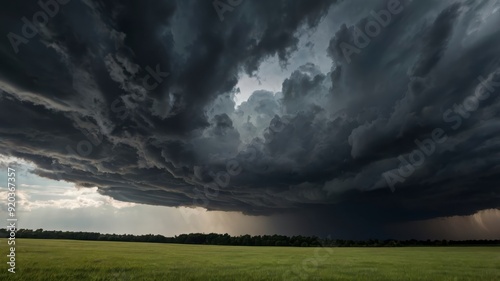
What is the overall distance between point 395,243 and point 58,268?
170314 mm

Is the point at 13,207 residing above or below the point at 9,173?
below

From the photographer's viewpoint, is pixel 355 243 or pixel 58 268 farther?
pixel 355 243

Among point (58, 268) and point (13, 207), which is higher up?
point (13, 207)

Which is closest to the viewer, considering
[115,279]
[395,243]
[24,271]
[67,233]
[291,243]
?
[115,279]

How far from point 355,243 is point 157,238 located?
93.5m

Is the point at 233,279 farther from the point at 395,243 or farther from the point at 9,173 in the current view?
the point at 395,243

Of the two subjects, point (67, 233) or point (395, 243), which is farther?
point (395, 243)

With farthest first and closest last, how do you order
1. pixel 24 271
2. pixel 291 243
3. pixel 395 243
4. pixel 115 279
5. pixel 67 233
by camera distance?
pixel 395 243, pixel 291 243, pixel 67 233, pixel 24 271, pixel 115 279

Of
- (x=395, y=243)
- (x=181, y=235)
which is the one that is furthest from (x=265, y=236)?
(x=395, y=243)

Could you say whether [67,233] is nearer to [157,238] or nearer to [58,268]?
[157,238]

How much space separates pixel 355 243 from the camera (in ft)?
461

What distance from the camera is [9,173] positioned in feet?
51.5

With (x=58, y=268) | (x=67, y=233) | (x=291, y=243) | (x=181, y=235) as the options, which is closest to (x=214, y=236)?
(x=181, y=235)

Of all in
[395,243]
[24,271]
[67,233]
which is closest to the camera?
[24,271]
